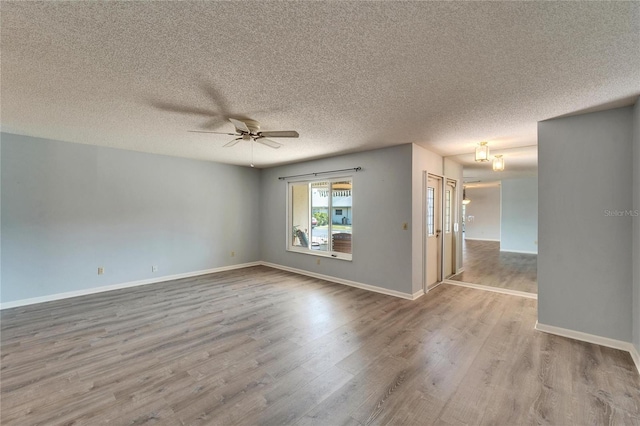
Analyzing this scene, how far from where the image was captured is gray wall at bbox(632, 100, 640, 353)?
261 cm

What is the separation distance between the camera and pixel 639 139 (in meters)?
2.59

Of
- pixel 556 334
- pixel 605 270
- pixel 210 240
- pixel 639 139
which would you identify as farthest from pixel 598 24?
pixel 210 240

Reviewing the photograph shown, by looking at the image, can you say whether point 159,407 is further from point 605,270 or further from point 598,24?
point 605,270

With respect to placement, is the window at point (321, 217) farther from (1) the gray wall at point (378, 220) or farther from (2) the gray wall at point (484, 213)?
(2) the gray wall at point (484, 213)

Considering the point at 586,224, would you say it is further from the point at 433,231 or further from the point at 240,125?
the point at 240,125

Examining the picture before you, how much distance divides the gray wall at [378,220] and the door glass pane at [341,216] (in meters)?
0.28

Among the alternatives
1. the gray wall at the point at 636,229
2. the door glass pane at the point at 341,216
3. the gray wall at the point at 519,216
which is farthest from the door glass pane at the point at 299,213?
the gray wall at the point at 519,216

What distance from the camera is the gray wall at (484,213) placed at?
39.2 ft

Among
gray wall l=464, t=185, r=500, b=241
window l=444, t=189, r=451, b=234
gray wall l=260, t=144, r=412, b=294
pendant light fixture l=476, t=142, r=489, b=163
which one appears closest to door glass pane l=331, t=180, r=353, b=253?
gray wall l=260, t=144, r=412, b=294

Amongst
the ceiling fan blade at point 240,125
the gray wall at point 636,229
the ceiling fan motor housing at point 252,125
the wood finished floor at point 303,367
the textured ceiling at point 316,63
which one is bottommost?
the wood finished floor at point 303,367

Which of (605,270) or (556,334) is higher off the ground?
(605,270)

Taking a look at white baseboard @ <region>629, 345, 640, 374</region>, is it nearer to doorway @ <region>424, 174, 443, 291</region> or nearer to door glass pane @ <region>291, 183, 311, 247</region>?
doorway @ <region>424, 174, 443, 291</region>

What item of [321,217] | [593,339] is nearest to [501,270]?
[593,339]

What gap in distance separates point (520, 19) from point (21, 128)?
575cm
